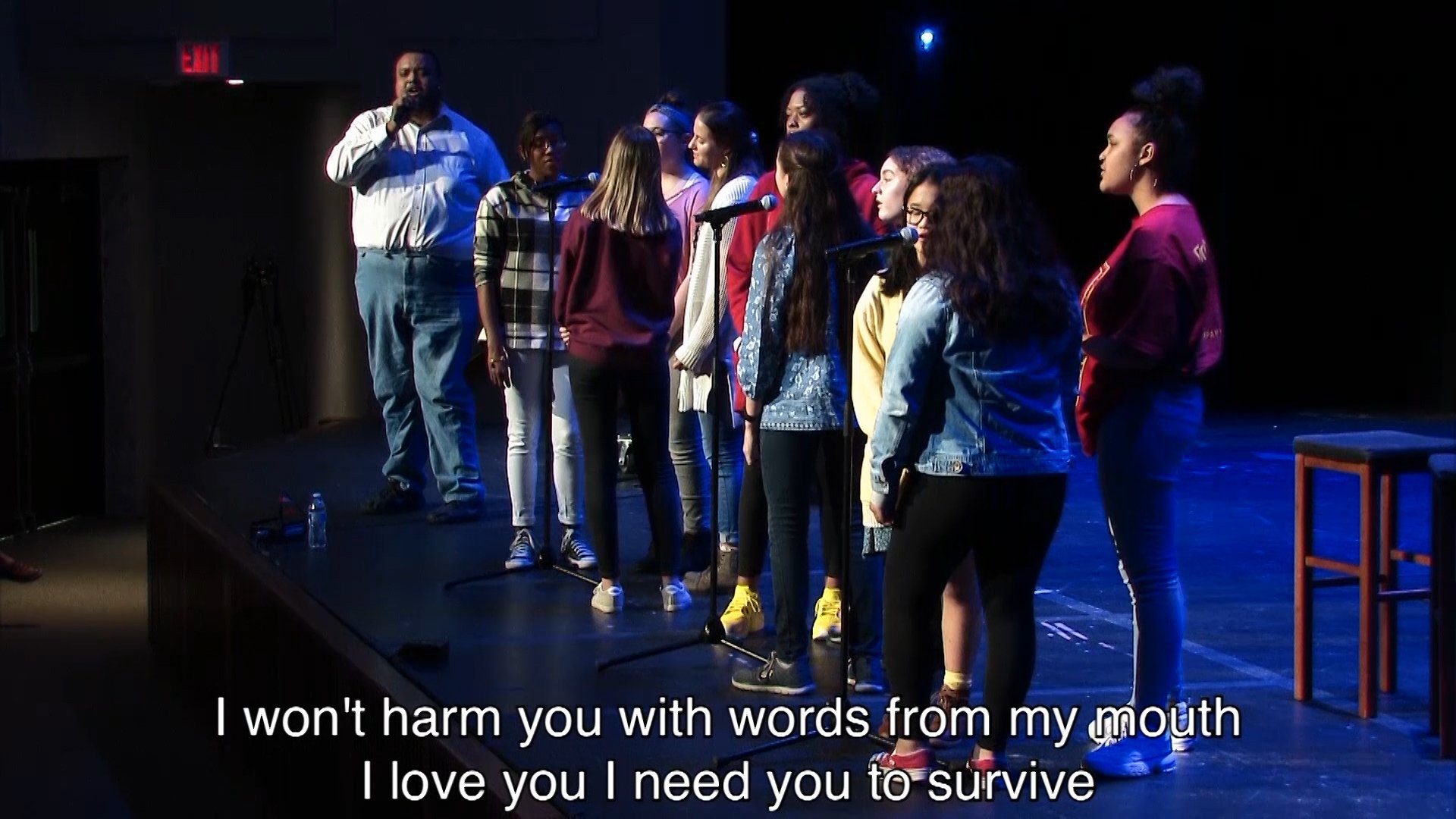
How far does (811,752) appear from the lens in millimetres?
3914

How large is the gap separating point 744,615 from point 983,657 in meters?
0.59

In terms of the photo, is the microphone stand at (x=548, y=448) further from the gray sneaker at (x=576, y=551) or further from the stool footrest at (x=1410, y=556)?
the stool footrest at (x=1410, y=556)

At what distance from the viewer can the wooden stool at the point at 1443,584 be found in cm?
399

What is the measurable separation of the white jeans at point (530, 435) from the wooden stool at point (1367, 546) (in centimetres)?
212

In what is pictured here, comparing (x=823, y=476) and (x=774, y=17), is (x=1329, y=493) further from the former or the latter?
(x=774, y=17)

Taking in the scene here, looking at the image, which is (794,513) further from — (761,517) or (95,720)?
(95,720)

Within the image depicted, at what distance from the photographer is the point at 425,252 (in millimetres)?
6438

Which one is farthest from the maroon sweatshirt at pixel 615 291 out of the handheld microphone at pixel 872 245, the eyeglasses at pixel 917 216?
the eyeglasses at pixel 917 216

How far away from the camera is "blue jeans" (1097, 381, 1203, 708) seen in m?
3.74

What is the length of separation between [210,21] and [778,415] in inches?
247

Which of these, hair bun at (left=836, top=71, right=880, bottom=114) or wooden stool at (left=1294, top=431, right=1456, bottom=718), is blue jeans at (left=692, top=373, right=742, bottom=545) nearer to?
hair bun at (left=836, top=71, right=880, bottom=114)

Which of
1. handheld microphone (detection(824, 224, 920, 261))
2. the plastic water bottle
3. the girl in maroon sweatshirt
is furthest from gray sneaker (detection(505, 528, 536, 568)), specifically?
handheld microphone (detection(824, 224, 920, 261))

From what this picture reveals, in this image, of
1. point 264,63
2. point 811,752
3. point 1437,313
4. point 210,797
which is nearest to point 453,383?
point 210,797

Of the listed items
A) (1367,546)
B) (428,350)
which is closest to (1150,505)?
(1367,546)
